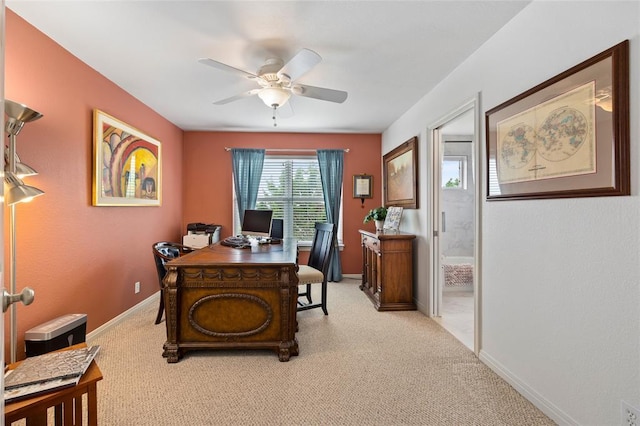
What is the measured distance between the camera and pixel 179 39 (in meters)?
2.37

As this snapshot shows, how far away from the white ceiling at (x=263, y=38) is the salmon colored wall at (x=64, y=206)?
19 centimetres

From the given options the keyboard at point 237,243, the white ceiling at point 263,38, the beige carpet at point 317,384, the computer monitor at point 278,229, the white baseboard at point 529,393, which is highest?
the white ceiling at point 263,38

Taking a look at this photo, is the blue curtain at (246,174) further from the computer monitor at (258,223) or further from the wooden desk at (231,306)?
the wooden desk at (231,306)

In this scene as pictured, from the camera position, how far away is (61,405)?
1255mm

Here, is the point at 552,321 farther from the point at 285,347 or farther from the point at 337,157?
the point at 337,157

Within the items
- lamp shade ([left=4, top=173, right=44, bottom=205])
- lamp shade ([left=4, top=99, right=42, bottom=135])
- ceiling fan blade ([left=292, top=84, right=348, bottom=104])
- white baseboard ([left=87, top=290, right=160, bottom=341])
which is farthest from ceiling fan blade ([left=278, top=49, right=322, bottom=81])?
white baseboard ([left=87, top=290, right=160, bottom=341])

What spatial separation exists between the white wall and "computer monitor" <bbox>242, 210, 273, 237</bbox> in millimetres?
2244

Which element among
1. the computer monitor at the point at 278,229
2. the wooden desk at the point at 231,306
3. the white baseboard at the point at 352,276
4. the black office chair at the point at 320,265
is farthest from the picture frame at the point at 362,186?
the wooden desk at the point at 231,306

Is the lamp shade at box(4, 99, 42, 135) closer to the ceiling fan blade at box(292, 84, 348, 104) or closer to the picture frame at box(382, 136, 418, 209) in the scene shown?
the ceiling fan blade at box(292, 84, 348, 104)

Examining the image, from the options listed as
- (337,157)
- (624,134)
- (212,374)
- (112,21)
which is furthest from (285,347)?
(337,157)

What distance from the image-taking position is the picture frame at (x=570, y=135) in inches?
56.8

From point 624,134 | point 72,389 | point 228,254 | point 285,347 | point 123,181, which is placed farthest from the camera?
point 123,181

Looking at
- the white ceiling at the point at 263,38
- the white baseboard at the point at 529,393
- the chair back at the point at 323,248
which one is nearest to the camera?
the white baseboard at the point at 529,393

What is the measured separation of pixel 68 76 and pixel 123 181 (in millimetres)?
1093
